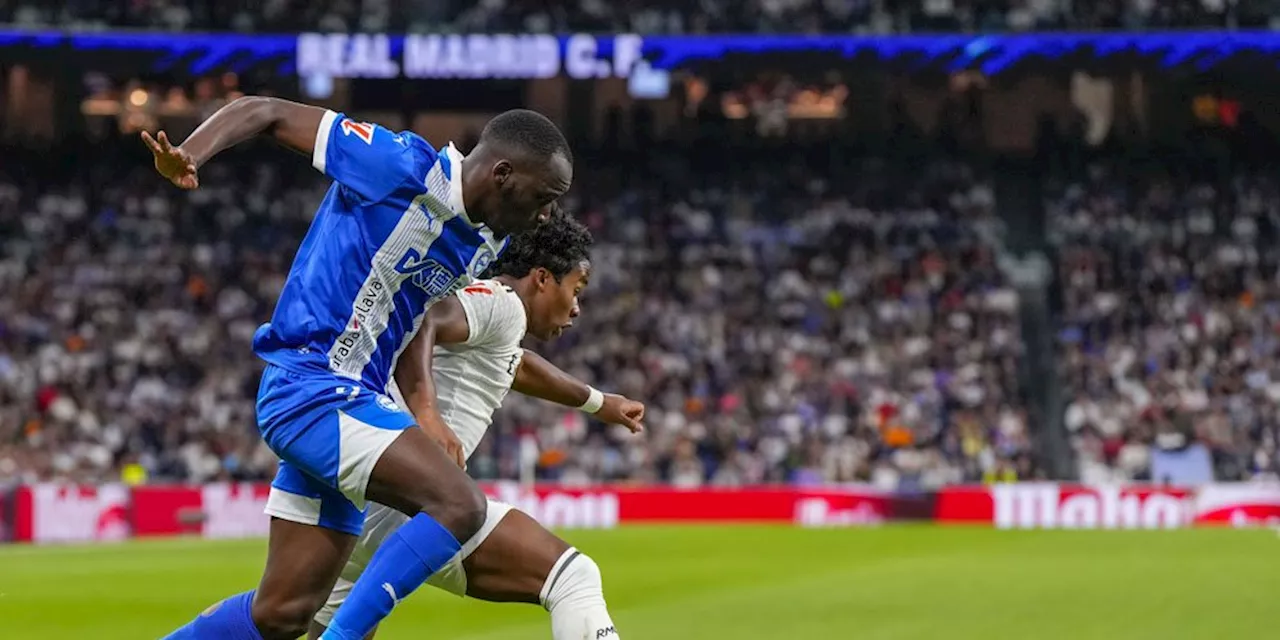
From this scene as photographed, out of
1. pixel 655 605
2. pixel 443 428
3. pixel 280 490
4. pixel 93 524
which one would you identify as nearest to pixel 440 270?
pixel 443 428

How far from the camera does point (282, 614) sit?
247 inches

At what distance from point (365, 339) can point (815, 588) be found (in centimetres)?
919

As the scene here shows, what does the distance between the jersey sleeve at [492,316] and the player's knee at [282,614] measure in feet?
3.57

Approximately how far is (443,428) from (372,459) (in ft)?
1.39

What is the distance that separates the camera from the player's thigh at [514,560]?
6.37m

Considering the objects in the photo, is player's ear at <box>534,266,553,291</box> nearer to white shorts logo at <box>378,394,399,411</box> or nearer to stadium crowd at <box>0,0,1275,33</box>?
white shorts logo at <box>378,394,399,411</box>

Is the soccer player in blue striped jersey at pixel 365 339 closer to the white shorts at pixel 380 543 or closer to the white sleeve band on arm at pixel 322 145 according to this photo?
the white sleeve band on arm at pixel 322 145

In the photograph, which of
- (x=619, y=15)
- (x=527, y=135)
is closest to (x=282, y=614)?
(x=527, y=135)

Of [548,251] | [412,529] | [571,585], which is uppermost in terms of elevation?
[548,251]

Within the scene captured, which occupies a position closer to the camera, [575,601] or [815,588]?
[575,601]

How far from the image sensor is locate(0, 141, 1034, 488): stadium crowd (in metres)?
27.6

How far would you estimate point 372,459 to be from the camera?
5.94 m

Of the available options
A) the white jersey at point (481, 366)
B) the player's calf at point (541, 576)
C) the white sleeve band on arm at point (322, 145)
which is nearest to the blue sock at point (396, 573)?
the player's calf at point (541, 576)

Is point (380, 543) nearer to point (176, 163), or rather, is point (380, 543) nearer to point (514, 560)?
point (514, 560)
